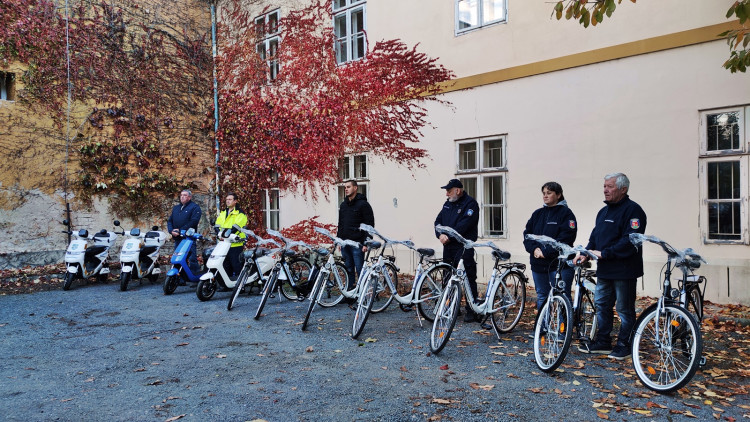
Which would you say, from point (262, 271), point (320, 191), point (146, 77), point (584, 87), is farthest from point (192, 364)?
point (146, 77)

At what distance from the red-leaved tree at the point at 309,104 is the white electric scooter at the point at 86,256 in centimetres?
408

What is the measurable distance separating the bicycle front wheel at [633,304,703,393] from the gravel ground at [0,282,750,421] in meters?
0.13

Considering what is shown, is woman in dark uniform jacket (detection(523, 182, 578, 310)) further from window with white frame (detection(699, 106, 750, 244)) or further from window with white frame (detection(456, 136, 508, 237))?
window with white frame (detection(456, 136, 508, 237))

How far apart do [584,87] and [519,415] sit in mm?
5912

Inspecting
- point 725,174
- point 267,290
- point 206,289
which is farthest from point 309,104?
point 725,174

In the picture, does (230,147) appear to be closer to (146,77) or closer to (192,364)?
(146,77)

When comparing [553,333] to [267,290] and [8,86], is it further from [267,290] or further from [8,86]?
[8,86]

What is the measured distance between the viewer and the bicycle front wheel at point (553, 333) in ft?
15.6

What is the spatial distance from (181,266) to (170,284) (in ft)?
1.10

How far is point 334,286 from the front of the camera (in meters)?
7.60

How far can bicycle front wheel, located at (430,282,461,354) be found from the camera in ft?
17.6

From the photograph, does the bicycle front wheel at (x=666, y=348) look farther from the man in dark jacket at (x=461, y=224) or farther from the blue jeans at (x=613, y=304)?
the man in dark jacket at (x=461, y=224)

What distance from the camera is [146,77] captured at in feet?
44.5

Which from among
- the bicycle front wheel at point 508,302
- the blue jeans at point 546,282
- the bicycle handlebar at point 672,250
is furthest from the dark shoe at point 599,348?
the bicycle handlebar at point 672,250
